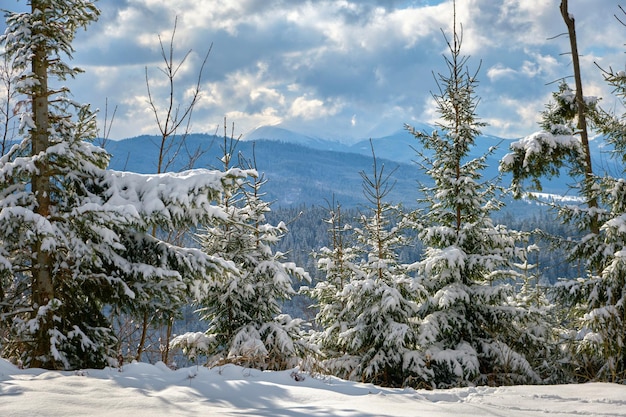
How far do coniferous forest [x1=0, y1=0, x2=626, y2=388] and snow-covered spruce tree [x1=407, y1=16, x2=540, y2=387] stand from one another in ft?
0.19

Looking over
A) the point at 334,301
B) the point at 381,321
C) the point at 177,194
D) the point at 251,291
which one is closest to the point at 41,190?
the point at 177,194

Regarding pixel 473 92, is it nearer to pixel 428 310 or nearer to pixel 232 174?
pixel 428 310

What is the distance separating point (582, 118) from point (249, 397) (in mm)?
9190

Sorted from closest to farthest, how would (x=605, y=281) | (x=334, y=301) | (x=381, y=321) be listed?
(x=605, y=281)
(x=381, y=321)
(x=334, y=301)

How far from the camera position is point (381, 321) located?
12055 millimetres

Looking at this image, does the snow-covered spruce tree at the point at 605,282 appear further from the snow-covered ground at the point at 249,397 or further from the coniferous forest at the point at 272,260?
the snow-covered ground at the point at 249,397

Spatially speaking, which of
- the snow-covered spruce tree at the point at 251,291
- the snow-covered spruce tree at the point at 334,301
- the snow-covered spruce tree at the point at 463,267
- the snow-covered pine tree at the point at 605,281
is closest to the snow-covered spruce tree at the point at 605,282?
the snow-covered pine tree at the point at 605,281

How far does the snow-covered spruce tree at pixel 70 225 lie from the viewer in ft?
22.1

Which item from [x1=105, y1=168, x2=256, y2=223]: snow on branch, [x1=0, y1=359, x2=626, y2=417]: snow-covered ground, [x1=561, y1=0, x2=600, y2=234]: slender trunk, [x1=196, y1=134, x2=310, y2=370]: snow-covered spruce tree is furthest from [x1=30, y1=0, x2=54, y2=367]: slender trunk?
[x1=561, y1=0, x2=600, y2=234]: slender trunk

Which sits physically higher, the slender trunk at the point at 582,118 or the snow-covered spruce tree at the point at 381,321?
the slender trunk at the point at 582,118

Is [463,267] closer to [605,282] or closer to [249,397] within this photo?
[605,282]

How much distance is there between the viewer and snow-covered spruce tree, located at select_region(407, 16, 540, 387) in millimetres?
11797

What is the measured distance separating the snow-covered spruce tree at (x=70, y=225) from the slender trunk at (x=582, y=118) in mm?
7249

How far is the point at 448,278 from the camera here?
12.8 meters
